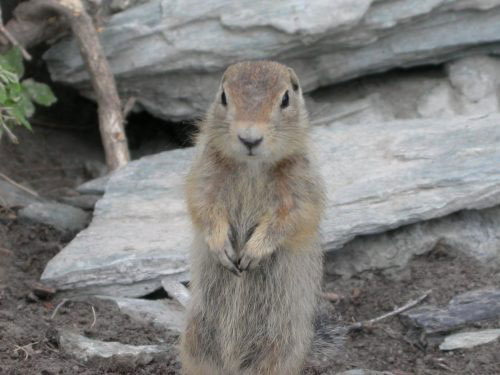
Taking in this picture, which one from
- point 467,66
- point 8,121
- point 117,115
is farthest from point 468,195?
point 8,121

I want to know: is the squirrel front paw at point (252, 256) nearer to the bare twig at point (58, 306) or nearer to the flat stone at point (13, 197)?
the bare twig at point (58, 306)

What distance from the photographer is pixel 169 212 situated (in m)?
6.91

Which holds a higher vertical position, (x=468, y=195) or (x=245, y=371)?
(x=468, y=195)

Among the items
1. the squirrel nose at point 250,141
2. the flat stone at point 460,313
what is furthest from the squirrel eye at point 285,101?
the flat stone at point 460,313

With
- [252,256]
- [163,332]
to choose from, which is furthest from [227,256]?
[163,332]

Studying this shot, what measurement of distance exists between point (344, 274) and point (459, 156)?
4.05 feet

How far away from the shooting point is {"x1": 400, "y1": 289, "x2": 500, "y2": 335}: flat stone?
5691 millimetres

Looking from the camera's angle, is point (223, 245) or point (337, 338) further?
point (337, 338)

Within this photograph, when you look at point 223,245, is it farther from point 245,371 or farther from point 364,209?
point 364,209

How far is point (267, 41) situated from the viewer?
7.62m

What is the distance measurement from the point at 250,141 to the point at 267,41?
3.35 meters

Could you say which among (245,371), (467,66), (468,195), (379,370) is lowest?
(379,370)

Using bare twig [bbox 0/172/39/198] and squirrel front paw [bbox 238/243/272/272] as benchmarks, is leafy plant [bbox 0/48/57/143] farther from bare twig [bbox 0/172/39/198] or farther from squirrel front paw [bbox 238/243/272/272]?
squirrel front paw [bbox 238/243/272/272]

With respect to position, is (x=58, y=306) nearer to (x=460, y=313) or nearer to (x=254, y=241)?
(x=254, y=241)
